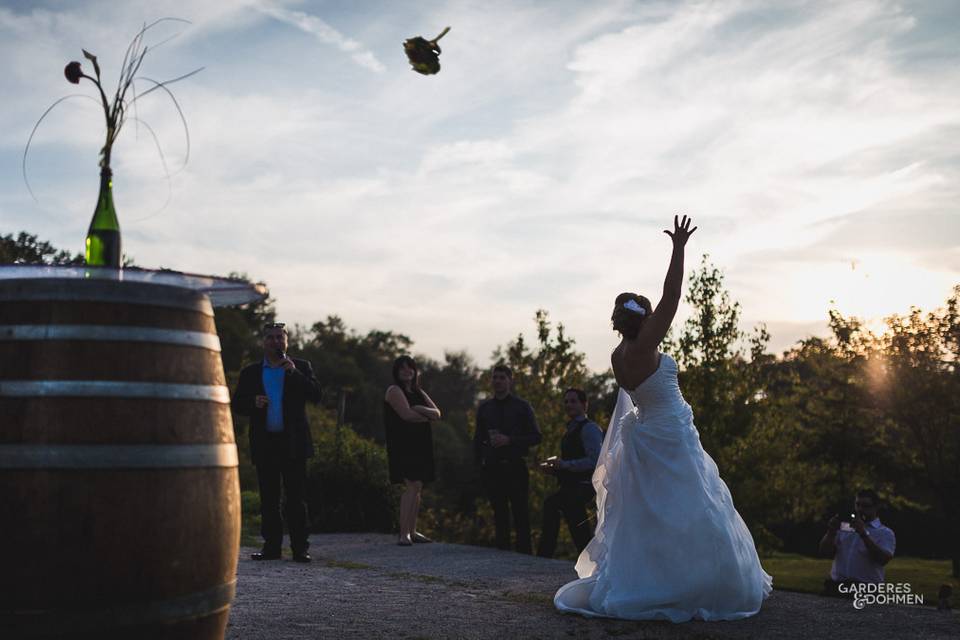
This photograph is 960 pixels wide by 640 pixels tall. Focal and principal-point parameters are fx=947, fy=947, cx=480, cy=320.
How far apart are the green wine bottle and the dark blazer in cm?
497

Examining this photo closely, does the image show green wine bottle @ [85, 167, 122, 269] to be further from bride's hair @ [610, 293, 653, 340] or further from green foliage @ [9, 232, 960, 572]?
green foliage @ [9, 232, 960, 572]

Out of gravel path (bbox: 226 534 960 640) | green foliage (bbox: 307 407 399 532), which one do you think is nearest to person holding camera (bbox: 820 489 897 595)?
gravel path (bbox: 226 534 960 640)

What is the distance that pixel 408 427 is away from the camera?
10312mm

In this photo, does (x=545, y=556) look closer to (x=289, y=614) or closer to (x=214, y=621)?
(x=289, y=614)

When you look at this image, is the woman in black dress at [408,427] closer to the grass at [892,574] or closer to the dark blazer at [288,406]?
the dark blazer at [288,406]

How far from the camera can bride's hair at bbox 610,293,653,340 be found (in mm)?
5938

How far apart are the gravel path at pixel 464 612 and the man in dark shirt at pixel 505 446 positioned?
90.5 inches

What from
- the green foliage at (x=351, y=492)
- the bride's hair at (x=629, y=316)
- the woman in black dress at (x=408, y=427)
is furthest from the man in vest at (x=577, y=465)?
the green foliage at (x=351, y=492)

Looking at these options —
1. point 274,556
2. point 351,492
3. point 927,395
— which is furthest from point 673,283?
point 927,395

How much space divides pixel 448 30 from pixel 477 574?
17.9 ft

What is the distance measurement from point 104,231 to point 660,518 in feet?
12.5

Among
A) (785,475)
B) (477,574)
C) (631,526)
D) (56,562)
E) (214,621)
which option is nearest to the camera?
(56,562)

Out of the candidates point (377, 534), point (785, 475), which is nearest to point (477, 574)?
point (377, 534)

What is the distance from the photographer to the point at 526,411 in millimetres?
10602
